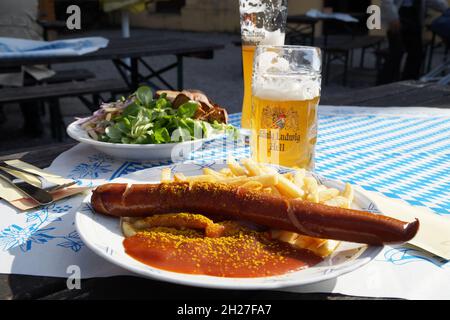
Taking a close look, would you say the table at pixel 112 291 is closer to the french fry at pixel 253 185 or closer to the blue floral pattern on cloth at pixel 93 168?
the french fry at pixel 253 185

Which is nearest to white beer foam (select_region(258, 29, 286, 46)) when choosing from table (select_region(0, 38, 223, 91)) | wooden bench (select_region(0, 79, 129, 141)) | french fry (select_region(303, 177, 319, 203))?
french fry (select_region(303, 177, 319, 203))

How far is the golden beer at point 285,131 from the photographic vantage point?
1.45 metres

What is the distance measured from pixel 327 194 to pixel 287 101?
416mm

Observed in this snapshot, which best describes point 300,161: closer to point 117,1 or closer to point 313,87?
point 313,87

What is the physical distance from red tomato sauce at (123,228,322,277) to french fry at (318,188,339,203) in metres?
0.19

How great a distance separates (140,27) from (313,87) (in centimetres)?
1842

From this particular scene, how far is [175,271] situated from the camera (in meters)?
0.87

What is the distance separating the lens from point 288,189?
1086mm

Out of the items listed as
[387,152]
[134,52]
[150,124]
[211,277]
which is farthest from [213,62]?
[211,277]

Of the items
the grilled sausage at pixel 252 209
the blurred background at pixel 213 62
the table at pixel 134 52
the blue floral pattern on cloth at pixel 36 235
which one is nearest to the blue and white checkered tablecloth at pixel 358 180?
the blue floral pattern on cloth at pixel 36 235

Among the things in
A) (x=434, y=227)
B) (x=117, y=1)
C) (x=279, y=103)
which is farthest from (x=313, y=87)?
(x=117, y=1)

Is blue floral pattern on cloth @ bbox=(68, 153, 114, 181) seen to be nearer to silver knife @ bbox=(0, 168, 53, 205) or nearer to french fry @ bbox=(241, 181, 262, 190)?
silver knife @ bbox=(0, 168, 53, 205)

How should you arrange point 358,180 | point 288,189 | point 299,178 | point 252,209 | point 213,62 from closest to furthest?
point 252,209 < point 288,189 < point 299,178 < point 358,180 < point 213,62

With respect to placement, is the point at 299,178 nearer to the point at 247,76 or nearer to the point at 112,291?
the point at 112,291
